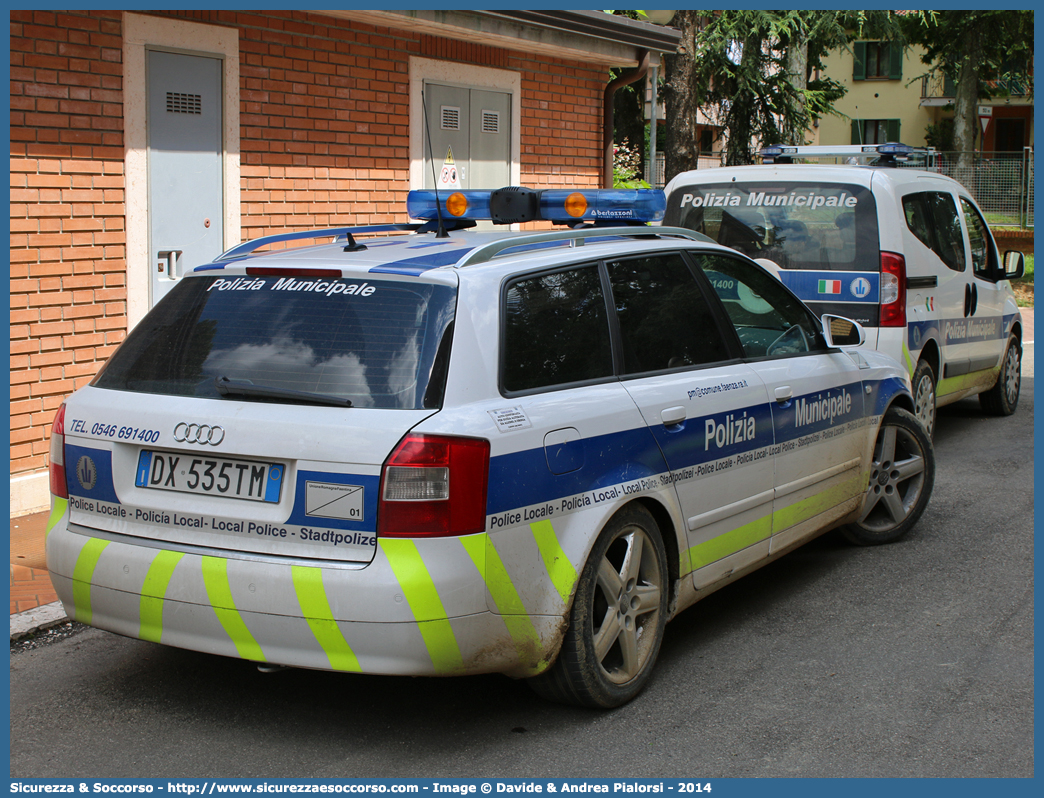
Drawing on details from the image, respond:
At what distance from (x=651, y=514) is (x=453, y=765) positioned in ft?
3.81

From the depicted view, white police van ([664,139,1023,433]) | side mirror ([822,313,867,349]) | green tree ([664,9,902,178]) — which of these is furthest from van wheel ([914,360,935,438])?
green tree ([664,9,902,178])

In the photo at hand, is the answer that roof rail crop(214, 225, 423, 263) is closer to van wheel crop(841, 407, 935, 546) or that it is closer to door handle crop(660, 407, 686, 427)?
door handle crop(660, 407, 686, 427)

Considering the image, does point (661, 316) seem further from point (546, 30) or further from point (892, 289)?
point (546, 30)

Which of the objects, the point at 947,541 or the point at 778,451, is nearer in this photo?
the point at 778,451

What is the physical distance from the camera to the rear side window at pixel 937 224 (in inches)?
308

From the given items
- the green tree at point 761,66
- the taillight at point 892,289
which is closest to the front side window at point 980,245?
the taillight at point 892,289

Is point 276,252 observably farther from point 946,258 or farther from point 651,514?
point 946,258

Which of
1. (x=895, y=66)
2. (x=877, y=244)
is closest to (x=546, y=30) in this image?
(x=877, y=244)

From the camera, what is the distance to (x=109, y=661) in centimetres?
456

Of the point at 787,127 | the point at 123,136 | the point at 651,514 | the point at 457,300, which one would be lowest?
the point at 651,514

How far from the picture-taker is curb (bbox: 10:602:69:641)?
4816 mm

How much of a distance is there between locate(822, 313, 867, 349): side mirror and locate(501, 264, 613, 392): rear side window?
73.1 inches

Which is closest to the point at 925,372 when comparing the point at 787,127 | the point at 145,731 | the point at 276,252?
the point at 276,252

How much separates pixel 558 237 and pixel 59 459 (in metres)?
1.98
